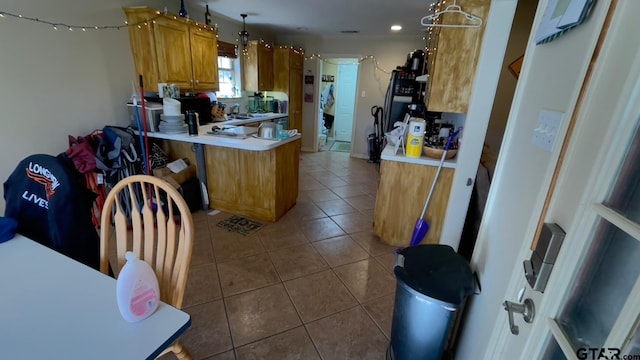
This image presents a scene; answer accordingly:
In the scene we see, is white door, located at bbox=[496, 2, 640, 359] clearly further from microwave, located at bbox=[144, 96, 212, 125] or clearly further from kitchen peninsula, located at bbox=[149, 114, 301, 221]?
microwave, located at bbox=[144, 96, 212, 125]

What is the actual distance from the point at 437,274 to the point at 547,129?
68 cm

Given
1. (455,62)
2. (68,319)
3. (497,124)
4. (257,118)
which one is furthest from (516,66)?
(257,118)

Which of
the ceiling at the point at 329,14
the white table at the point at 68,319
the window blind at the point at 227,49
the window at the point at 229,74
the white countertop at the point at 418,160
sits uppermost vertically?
the ceiling at the point at 329,14

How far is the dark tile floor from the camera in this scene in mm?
1604

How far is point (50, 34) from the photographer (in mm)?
2398

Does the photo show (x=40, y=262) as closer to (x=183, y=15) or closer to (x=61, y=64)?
(x=61, y=64)

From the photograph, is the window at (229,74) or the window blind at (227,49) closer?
the window blind at (227,49)

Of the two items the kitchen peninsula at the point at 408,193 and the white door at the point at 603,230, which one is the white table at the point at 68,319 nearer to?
the white door at the point at 603,230

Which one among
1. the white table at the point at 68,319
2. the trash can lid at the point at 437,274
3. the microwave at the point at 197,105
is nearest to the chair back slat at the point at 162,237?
the white table at the point at 68,319

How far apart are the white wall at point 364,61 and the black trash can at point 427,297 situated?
190 inches

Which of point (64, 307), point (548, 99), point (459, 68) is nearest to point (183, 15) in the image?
point (459, 68)

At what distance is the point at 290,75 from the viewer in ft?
18.1

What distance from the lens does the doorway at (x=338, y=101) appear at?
24.0ft

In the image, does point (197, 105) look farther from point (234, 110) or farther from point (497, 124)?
point (497, 124)
